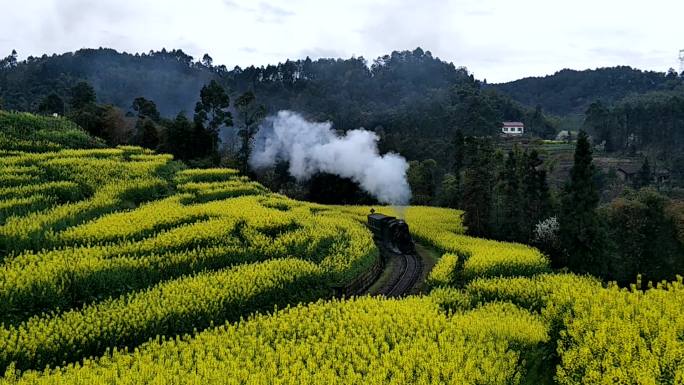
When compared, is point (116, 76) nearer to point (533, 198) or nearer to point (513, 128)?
point (513, 128)

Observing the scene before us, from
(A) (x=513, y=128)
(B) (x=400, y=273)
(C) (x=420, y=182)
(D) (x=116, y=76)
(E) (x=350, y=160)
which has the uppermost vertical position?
(D) (x=116, y=76)

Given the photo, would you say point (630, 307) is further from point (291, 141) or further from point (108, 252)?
point (291, 141)

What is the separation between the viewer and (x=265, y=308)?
71.2ft

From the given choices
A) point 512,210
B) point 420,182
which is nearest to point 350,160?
point 512,210

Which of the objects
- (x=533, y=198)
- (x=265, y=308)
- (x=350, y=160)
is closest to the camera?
(x=265, y=308)

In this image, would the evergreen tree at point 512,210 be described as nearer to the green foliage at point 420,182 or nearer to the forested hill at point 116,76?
the green foliage at point 420,182

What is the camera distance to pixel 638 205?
36.8 m

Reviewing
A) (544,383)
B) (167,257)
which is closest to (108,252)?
(167,257)

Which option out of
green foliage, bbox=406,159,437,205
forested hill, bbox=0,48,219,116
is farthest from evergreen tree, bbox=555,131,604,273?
forested hill, bbox=0,48,219,116

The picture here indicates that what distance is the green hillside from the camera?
14.6 meters

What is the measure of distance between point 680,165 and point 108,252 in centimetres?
8028

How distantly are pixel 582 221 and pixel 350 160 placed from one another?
22.2m

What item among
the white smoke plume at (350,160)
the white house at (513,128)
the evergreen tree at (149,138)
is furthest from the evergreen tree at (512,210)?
the white house at (513,128)

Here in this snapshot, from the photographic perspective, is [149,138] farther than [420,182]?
No
